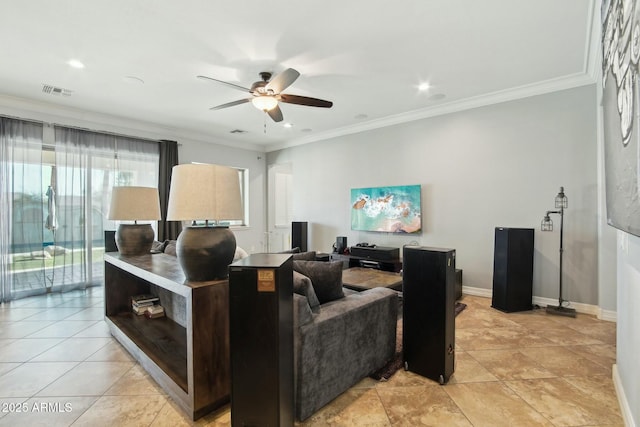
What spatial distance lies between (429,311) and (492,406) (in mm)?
663

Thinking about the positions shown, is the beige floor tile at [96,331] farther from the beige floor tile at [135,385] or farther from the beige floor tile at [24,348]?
the beige floor tile at [135,385]

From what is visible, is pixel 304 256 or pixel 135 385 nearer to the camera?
pixel 135 385

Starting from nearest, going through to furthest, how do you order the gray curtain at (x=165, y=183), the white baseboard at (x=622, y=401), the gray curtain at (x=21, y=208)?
the white baseboard at (x=622, y=401)
the gray curtain at (x=21, y=208)
the gray curtain at (x=165, y=183)

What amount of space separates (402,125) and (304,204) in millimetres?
2650

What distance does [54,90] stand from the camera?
Answer: 151 inches

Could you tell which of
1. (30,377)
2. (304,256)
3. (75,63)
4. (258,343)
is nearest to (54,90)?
(75,63)

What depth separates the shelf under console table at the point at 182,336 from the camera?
1.69 meters

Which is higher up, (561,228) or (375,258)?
(561,228)

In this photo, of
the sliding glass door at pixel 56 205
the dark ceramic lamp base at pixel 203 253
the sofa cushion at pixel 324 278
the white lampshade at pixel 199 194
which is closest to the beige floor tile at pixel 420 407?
the sofa cushion at pixel 324 278

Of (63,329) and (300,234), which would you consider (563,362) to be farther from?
(63,329)

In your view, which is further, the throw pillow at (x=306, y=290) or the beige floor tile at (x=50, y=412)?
the throw pillow at (x=306, y=290)

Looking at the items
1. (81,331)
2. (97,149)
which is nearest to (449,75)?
(81,331)

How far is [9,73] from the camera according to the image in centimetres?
338

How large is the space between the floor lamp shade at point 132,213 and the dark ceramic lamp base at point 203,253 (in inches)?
59.2
